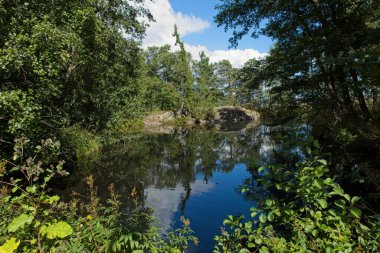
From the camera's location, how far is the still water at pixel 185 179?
31.8ft

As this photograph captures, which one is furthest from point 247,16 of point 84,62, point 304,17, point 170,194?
point 170,194

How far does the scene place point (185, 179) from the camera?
15000mm

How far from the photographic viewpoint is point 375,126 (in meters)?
11.2

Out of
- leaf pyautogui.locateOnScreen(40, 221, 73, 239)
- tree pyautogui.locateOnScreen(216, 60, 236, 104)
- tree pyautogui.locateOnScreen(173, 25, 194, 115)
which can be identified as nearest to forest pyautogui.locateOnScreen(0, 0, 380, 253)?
leaf pyautogui.locateOnScreen(40, 221, 73, 239)

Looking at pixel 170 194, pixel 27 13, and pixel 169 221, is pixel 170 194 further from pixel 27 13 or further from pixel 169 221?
pixel 27 13

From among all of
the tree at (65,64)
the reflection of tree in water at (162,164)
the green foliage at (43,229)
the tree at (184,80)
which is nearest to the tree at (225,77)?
the tree at (184,80)

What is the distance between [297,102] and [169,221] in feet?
32.2

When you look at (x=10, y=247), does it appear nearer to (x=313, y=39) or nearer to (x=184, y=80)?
(x=313, y=39)

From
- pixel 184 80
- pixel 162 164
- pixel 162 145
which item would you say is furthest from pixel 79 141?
pixel 184 80

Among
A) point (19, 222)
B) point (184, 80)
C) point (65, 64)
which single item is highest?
point (184, 80)

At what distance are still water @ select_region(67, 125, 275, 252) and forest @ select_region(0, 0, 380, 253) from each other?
0.85ft

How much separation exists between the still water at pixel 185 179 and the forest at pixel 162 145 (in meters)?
0.26

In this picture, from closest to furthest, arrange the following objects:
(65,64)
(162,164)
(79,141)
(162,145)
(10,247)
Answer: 1. (10,247)
2. (65,64)
3. (79,141)
4. (162,164)
5. (162,145)

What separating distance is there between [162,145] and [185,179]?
39.6 feet
